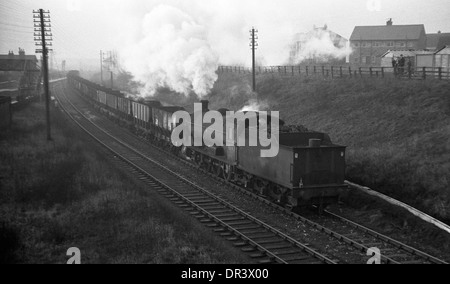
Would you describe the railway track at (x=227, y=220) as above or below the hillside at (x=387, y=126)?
below

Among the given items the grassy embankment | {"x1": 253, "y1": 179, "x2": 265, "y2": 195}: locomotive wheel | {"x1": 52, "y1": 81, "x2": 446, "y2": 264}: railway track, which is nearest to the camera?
the grassy embankment

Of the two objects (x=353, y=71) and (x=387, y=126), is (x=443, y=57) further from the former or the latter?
(x=387, y=126)

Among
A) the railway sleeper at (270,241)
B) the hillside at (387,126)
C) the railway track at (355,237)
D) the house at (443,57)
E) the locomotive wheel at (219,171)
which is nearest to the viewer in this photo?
the railway track at (355,237)

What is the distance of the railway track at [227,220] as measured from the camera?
36.1 ft

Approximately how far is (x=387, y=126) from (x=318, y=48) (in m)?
39.9

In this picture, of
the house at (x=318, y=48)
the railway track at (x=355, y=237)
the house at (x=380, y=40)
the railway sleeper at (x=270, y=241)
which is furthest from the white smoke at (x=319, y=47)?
the railway sleeper at (x=270, y=241)

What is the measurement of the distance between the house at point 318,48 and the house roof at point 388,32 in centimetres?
245

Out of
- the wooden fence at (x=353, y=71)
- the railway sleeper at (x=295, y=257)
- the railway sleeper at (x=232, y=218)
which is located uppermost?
the wooden fence at (x=353, y=71)

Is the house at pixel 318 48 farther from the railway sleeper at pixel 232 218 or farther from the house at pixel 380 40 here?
the railway sleeper at pixel 232 218

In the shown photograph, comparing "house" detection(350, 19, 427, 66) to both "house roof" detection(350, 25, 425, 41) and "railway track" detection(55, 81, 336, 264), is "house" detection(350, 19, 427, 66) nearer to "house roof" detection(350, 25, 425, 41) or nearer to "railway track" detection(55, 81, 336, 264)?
"house roof" detection(350, 25, 425, 41)

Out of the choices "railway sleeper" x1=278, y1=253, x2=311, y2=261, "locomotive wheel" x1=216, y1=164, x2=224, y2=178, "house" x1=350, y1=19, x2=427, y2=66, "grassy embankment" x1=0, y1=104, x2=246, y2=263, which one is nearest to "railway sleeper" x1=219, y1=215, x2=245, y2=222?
"grassy embankment" x1=0, y1=104, x2=246, y2=263

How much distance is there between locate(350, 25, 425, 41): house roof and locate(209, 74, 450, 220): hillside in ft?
82.8

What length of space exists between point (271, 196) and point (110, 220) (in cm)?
620

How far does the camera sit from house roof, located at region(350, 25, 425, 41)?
56.9m
